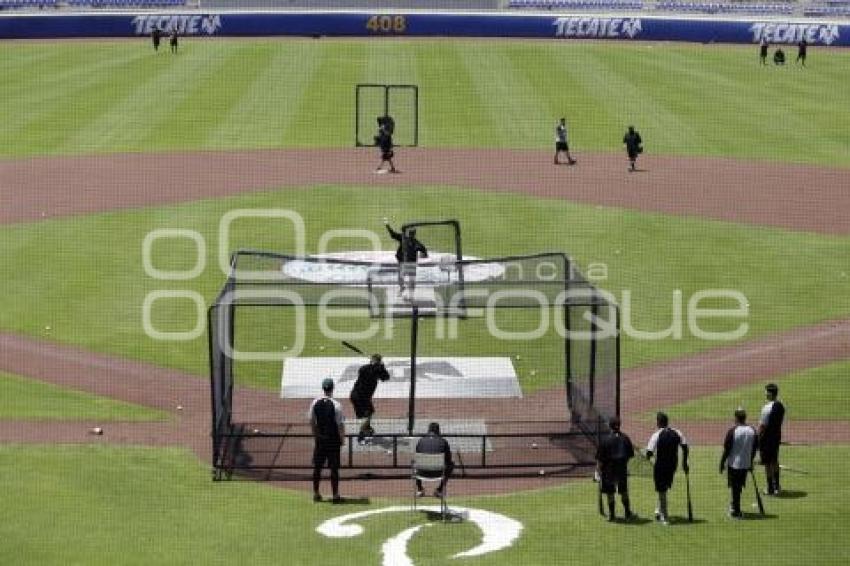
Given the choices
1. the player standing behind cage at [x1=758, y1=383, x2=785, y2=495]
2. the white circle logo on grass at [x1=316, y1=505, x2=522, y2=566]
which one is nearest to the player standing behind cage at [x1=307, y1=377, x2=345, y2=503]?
the white circle logo on grass at [x1=316, y1=505, x2=522, y2=566]

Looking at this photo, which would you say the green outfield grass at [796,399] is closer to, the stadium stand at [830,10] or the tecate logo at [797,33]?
the tecate logo at [797,33]

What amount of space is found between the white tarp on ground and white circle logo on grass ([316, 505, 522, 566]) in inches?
235

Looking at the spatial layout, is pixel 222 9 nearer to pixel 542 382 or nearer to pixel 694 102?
pixel 694 102

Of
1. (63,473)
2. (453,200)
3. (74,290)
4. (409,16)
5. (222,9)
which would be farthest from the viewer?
(222,9)

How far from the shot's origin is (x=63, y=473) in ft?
68.5

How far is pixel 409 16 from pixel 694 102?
25.8 metres

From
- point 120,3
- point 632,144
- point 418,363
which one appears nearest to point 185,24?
point 120,3

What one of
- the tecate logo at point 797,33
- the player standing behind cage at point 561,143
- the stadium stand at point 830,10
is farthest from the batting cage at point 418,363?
the stadium stand at point 830,10

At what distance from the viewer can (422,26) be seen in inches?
3216

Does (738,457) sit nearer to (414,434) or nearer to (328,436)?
(414,434)

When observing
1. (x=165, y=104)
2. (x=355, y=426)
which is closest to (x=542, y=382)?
(x=355, y=426)

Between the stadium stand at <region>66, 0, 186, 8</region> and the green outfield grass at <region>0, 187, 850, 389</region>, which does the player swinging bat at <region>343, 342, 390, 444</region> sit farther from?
the stadium stand at <region>66, 0, 186, 8</region>

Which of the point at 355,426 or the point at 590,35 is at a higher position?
the point at 590,35

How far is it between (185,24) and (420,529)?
6506cm
